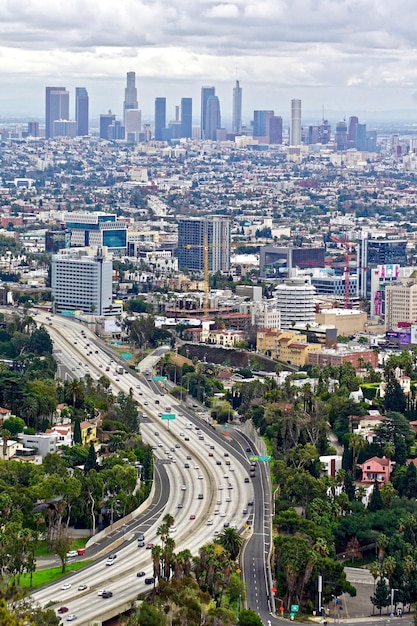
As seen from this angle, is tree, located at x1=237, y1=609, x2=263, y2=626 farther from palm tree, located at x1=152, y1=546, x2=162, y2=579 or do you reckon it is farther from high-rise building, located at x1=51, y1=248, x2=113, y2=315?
high-rise building, located at x1=51, y1=248, x2=113, y2=315

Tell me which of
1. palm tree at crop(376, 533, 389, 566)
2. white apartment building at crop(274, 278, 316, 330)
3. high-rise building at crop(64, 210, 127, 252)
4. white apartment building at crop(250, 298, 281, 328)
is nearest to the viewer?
palm tree at crop(376, 533, 389, 566)

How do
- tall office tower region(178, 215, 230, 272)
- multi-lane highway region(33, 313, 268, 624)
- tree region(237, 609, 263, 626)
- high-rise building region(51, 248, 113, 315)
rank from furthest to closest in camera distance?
tall office tower region(178, 215, 230, 272) < high-rise building region(51, 248, 113, 315) < multi-lane highway region(33, 313, 268, 624) < tree region(237, 609, 263, 626)

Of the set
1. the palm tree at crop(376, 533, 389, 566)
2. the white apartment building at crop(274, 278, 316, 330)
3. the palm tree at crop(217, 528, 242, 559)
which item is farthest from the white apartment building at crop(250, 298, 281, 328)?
the palm tree at crop(217, 528, 242, 559)

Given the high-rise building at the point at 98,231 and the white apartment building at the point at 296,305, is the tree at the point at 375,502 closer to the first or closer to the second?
the white apartment building at the point at 296,305

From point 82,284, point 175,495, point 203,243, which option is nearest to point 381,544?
point 175,495

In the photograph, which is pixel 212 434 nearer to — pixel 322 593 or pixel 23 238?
pixel 322 593

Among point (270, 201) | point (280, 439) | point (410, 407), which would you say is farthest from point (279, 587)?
point (270, 201)
